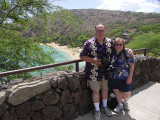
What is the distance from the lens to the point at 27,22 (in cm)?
628

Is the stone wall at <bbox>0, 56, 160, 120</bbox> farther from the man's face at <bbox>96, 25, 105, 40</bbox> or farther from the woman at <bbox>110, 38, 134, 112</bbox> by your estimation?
the man's face at <bbox>96, 25, 105, 40</bbox>

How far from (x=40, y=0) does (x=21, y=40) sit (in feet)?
5.49

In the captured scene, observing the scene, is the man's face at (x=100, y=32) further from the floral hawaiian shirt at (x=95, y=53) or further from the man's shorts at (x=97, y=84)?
the man's shorts at (x=97, y=84)

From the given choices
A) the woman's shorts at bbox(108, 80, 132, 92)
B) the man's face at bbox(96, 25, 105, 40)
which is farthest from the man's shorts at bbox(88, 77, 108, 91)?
the man's face at bbox(96, 25, 105, 40)

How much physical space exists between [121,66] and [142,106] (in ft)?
4.32

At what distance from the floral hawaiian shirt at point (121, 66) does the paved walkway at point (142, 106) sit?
32.5 inches

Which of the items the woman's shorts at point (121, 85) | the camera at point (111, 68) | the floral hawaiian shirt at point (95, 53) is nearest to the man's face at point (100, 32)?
the floral hawaiian shirt at point (95, 53)

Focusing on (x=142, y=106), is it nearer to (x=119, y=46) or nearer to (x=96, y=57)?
(x=119, y=46)

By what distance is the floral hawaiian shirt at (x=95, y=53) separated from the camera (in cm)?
279

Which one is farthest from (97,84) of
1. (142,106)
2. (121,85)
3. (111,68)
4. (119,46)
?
(142,106)

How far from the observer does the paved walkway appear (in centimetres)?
309

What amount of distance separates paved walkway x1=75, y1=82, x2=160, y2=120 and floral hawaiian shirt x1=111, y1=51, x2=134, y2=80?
32.5 inches

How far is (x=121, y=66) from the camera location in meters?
2.96

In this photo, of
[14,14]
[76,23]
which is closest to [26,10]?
[14,14]
